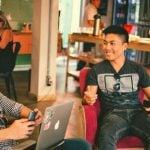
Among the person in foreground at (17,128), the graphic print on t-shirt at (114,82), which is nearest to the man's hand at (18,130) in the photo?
the person in foreground at (17,128)

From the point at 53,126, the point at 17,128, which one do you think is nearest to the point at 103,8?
the point at 53,126

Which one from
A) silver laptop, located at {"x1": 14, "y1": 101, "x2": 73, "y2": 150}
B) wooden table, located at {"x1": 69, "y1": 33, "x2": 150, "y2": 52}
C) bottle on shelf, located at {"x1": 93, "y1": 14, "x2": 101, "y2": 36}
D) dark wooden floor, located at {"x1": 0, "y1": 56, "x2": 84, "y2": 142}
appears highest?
bottle on shelf, located at {"x1": 93, "y1": 14, "x2": 101, "y2": 36}

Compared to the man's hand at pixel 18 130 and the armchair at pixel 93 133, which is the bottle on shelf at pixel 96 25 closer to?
the armchair at pixel 93 133

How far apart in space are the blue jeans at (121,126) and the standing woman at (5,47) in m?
2.23

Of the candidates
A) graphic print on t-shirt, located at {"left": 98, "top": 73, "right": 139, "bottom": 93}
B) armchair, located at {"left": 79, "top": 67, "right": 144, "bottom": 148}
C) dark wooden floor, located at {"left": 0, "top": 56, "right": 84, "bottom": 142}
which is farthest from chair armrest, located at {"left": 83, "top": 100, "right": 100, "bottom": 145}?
dark wooden floor, located at {"left": 0, "top": 56, "right": 84, "bottom": 142}

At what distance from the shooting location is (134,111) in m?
2.54

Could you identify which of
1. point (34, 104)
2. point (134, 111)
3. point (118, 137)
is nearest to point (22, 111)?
point (118, 137)

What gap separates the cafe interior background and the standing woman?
42 centimetres

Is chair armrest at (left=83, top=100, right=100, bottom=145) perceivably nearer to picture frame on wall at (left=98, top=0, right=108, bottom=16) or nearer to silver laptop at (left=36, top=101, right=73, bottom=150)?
silver laptop at (left=36, top=101, right=73, bottom=150)

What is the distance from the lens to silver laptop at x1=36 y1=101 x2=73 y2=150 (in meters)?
1.58

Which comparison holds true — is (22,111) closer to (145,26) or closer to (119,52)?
(119,52)

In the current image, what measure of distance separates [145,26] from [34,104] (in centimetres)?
397

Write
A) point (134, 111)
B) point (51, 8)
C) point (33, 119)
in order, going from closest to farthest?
point (33, 119) < point (134, 111) < point (51, 8)

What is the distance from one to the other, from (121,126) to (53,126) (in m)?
0.85
